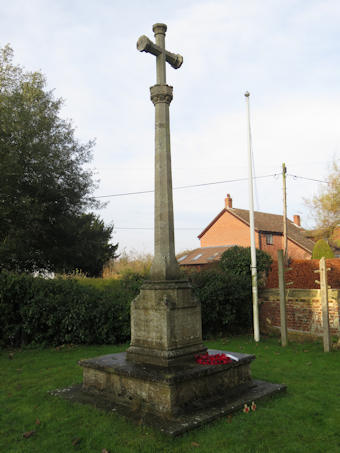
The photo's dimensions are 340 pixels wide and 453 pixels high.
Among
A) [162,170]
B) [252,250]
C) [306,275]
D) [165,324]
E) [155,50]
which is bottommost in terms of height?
[165,324]

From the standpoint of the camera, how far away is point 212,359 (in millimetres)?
5164

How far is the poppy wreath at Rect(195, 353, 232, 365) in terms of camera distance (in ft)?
16.7

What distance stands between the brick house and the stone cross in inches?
964

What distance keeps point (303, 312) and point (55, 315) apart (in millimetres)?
6997

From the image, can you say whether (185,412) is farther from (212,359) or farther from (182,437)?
(212,359)

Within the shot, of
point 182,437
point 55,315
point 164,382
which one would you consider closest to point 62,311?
point 55,315

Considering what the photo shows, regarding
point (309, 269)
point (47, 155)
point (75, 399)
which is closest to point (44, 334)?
point (75, 399)

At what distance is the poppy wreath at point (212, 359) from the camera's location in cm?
508

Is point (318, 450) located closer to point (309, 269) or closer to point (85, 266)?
point (309, 269)

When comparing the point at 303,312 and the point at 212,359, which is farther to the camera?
the point at 303,312

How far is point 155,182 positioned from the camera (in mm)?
5754

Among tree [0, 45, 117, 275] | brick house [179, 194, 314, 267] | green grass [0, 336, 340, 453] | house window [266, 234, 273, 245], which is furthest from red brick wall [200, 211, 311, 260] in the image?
green grass [0, 336, 340, 453]

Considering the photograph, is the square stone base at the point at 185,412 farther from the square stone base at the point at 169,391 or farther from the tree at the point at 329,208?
the tree at the point at 329,208

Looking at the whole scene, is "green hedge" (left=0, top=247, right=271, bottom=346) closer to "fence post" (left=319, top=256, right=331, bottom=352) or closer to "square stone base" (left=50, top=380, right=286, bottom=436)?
"fence post" (left=319, top=256, right=331, bottom=352)
